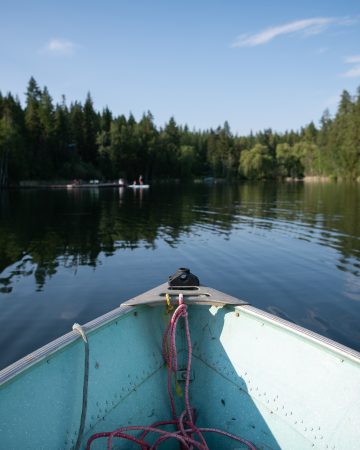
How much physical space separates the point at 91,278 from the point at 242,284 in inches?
216

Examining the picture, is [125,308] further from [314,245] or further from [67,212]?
[67,212]

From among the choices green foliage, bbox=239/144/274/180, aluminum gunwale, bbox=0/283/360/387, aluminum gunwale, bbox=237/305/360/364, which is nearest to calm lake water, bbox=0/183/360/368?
aluminum gunwale, bbox=0/283/360/387

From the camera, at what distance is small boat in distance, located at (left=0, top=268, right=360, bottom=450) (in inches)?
140

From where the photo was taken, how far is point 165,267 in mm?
15148

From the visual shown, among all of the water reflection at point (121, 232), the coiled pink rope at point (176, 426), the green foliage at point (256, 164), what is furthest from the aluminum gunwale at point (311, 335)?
the green foliage at point (256, 164)

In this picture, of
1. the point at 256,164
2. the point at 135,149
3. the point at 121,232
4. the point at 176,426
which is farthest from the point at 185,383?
the point at 256,164

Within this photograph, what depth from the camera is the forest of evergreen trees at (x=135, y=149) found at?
8756 cm

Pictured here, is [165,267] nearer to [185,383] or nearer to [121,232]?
[121,232]

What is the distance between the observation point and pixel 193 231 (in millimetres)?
24375

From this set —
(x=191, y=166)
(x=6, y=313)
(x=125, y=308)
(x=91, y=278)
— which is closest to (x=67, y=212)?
(x=91, y=278)

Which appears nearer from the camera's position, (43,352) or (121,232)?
(43,352)

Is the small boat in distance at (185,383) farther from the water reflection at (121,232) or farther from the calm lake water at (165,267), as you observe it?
the water reflection at (121,232)

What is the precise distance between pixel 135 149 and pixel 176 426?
371 feet

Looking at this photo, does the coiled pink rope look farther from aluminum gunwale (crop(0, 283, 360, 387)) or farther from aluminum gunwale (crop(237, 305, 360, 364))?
aluminum gunwale (crop(237, 305, 360, 364))
